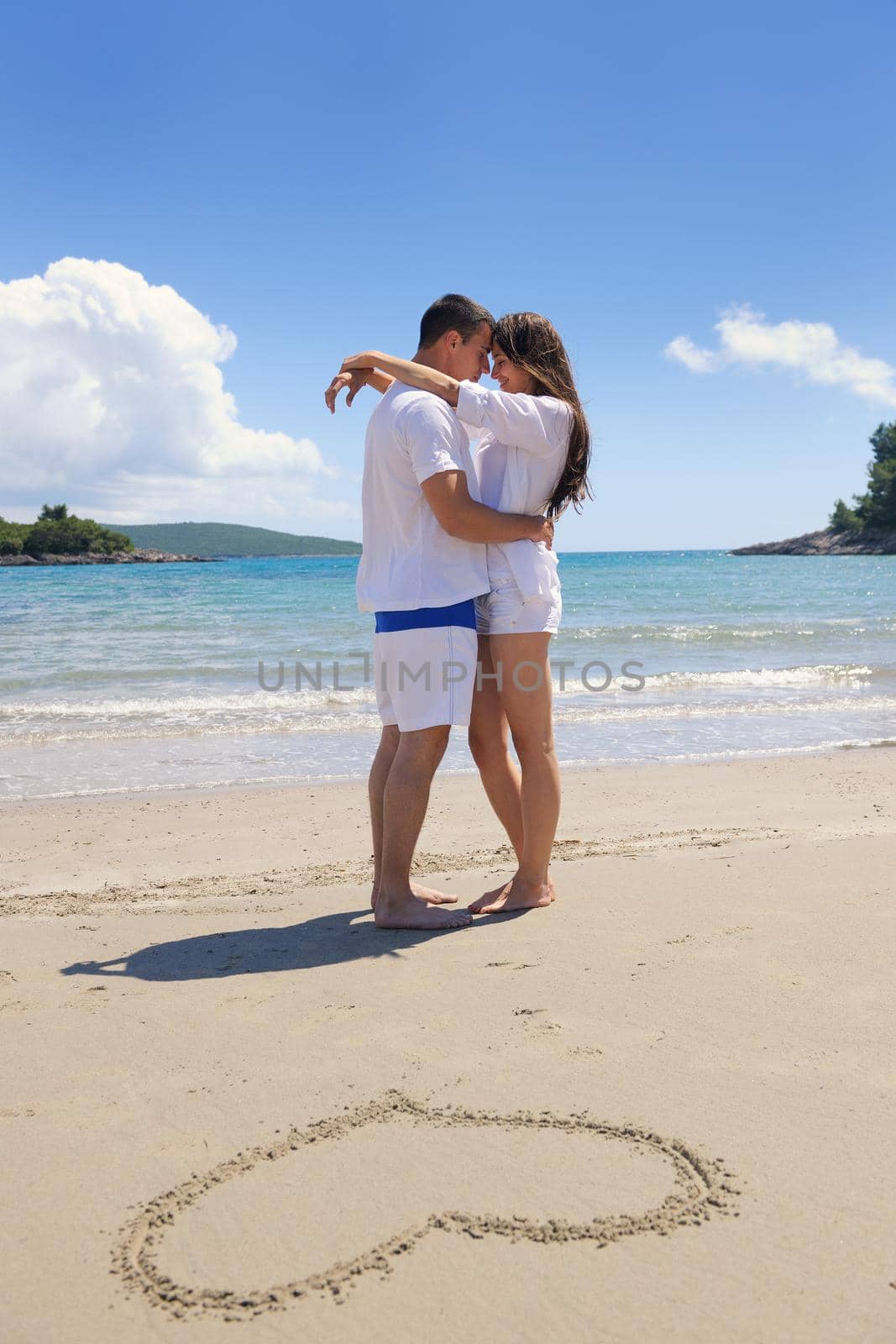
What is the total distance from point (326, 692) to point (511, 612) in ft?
23.4

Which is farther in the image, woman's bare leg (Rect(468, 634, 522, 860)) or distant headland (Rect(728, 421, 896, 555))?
distant headland (Rect(728, 421, 896, 555))

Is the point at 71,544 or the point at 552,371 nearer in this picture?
the point at 552,371

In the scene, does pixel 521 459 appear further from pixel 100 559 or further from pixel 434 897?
pixel 100 559

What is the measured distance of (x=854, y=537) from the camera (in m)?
78.5

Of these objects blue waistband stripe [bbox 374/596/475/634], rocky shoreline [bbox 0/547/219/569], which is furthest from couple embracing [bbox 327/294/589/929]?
rocky shoreline [bbox 0/547/219/569]

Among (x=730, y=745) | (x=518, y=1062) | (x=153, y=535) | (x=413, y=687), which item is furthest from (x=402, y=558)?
(x=153, y=535)

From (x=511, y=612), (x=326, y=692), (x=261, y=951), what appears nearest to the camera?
(x=261, y=951)

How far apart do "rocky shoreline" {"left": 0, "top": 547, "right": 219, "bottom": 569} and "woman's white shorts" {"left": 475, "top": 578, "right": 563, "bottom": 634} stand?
2829 inches

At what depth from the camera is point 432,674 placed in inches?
126

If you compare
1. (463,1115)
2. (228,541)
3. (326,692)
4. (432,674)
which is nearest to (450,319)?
(432,674)

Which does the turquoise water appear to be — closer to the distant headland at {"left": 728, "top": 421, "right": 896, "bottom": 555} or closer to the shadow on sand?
the shadow on sand

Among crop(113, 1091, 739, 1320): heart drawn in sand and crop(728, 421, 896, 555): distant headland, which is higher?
crop(728, 421, 896, 555): distant headland

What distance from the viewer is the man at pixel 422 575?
3143 mm

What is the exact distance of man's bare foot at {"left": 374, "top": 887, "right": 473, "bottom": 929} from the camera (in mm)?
3266
